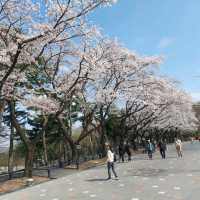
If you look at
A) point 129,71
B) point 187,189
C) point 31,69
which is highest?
point 129,71

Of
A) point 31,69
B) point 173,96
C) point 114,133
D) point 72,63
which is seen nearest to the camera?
point 31,69

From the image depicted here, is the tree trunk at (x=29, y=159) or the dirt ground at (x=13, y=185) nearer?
the dirt ground at (x=13, y=185)

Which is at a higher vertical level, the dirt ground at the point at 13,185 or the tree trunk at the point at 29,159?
the tree trunk at the point at 29,159

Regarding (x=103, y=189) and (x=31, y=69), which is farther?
(x=31, y=69)

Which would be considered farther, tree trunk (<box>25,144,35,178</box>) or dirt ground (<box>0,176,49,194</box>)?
tree trunk (<box>25,144,35,178</box>)

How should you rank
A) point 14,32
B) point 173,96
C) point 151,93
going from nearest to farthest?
point 14,32
point 151,93
point 173,96

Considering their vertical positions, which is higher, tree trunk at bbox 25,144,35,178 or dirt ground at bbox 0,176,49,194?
→ tree trunk at bbox 25,144,35,178

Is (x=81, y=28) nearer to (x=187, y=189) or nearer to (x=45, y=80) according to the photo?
(x=187, y=189)

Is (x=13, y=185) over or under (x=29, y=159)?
under

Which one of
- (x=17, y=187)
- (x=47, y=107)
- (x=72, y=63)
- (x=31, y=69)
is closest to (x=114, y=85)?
(x=72, y=63)

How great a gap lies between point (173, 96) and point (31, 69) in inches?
1275

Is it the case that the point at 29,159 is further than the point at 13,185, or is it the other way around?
the point at 29,159

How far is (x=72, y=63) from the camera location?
3000cm

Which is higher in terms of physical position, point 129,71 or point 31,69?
point 129,71
